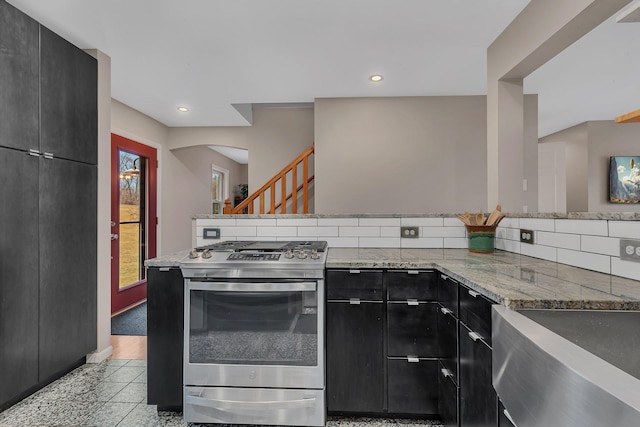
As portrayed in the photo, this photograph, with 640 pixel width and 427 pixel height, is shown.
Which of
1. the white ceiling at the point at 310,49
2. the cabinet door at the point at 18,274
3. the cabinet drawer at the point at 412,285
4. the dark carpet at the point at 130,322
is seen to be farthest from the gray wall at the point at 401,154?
the cabinet door at the point at 18,274

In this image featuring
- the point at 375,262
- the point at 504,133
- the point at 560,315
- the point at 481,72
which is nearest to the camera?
the point at 560,315

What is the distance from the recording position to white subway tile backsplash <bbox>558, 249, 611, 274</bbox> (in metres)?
1.34

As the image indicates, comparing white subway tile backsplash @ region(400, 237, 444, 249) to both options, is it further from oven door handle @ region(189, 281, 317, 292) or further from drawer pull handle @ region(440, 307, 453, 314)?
oven door handle @ region(189, 281, 317, 292)

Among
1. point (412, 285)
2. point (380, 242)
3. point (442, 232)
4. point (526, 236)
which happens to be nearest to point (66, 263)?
point (380, 242)

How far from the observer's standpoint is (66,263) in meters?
2.23

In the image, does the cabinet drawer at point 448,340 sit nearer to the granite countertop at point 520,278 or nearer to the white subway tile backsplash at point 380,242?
the granite countertop at point 520,278

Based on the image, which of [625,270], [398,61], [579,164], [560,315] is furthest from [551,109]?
[560,315]

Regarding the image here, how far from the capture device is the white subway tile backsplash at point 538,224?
168cm

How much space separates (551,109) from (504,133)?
8.00ft

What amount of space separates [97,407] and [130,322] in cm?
170

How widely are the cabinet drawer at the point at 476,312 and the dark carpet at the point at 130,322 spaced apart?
10.00 feet

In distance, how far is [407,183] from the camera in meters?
3.73

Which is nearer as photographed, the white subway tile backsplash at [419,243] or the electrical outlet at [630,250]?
the electrical outlet at [630,250]

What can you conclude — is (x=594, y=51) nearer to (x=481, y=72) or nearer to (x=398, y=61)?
(x=481, y=72)
